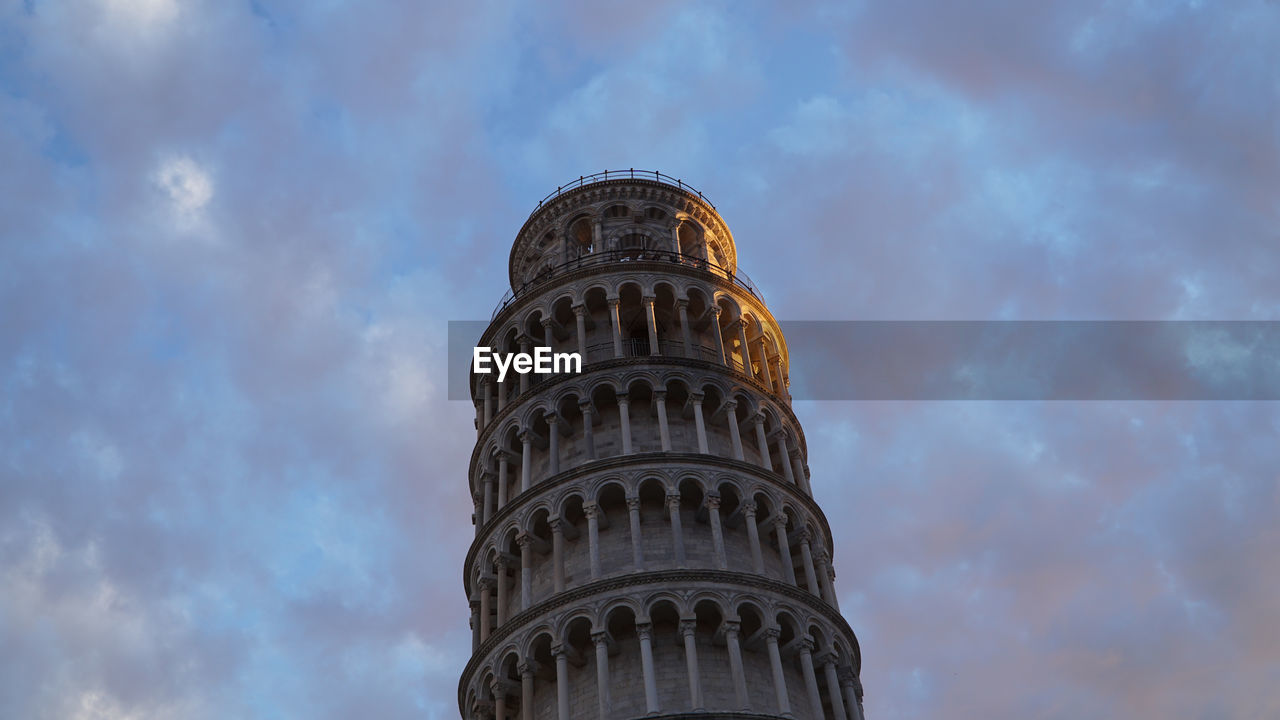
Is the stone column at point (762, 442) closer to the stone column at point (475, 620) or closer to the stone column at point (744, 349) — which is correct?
the stone column at point (744, 349)

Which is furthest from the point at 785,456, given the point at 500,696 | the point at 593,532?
the point at 500,696

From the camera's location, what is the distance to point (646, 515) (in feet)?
133

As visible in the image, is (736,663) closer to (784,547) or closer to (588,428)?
(784,547)

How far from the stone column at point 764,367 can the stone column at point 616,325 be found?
606 cm

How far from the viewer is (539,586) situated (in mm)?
40281

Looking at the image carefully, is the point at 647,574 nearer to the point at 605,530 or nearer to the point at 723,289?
the point at 605,530

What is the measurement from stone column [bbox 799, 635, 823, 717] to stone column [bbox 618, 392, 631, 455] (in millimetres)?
8847

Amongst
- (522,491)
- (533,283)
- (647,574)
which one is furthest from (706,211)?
(647,574)

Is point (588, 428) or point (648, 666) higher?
point (588, 428)

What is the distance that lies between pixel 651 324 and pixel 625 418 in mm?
4675

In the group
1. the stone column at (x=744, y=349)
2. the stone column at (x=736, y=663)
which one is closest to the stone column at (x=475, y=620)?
the stone column at (x=736, y=663)

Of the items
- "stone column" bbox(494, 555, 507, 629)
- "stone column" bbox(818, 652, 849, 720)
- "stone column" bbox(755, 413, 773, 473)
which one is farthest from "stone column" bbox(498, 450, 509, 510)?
"stone column" bbox(818, 652, 849, 720)

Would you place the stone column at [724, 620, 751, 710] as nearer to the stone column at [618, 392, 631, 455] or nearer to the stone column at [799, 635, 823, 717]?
the stone column at [799, 635, 823, 717]

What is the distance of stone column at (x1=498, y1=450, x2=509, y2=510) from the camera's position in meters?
43.2
